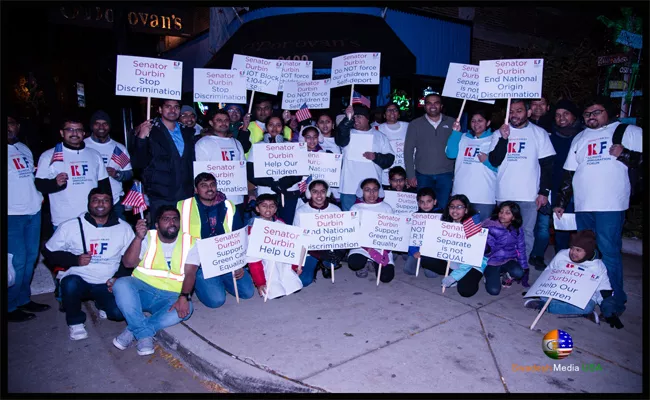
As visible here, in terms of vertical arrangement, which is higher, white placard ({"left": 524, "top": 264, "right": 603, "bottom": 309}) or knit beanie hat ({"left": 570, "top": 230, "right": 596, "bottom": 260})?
knit beanie hat ({"left": 570, "top": 230, "right": 596, "bottom": 260})

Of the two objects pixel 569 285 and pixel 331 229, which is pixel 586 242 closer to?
pixel 569 285

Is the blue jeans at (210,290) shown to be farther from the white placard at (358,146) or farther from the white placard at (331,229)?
the white placard at (358,146)

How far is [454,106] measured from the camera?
13.2 metres

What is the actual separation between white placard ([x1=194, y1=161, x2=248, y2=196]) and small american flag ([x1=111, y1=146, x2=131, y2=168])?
122cm

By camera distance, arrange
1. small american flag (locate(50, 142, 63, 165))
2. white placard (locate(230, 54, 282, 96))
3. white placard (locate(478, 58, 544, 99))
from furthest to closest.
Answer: white placard (locate(230, 54, 282, 96)) → white placard (locate(478, 58, 544, 99)) → small american flag (locate(50, 142, 63, 165))

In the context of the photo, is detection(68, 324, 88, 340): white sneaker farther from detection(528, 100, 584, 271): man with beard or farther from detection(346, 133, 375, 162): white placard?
detection(528, 100, 584, 271): man with beard

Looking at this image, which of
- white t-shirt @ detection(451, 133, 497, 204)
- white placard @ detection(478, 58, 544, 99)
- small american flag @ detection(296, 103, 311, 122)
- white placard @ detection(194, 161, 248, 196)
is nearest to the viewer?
white placard @ detection(478, 58, 544, 99)

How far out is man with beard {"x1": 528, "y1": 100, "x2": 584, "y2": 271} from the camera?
5840mm

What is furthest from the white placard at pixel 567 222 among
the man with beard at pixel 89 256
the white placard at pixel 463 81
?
the man with beard at pixel 89 256

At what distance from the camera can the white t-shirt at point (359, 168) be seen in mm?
6316

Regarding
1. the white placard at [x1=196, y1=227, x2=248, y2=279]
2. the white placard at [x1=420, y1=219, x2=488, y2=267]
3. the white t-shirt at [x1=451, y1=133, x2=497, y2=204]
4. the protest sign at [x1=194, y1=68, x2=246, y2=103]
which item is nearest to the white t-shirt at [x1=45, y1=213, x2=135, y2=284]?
the white placard at [x1=196, y1=227, x2=248, y2=279]

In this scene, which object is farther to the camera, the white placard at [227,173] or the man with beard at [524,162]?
the man with beard at [524,162]

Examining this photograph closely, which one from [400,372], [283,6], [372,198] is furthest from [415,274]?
[283,6]

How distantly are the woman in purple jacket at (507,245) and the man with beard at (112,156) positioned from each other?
16.0ft
